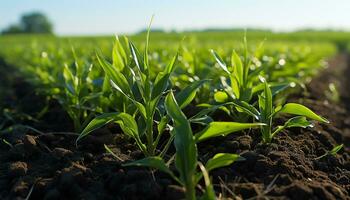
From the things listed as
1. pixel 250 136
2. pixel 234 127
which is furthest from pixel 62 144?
pixel 234 127

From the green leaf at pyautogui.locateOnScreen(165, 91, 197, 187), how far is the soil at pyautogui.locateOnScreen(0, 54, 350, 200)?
15 cm

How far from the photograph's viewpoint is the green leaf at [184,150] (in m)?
1.65

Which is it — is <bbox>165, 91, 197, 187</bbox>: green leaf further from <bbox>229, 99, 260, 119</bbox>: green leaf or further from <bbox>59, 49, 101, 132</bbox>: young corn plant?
<bbox>59, 49, 101, 132</bbox>: young corn plant

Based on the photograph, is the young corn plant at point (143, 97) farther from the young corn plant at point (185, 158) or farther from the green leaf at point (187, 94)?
the young corn plant at point (185, 158)

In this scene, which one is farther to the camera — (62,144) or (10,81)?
(10,81)

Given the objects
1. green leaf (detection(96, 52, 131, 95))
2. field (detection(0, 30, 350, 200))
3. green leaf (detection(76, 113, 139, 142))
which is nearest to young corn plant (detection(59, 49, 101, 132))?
field (detection(0, 30, 350, 200))

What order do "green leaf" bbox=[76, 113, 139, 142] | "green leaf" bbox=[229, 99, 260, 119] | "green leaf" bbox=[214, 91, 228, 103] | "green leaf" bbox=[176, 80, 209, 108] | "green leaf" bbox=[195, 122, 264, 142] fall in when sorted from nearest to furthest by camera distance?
"green leaf" bbox=[195, 122, 264, 142] < "green leaf" bbox=[76, 113, 139, 142] < "green leaf" bbox=[176, 80, 209, 108] < "green leaf" bbox=[229, 99, 260, 119] < "green leaf" bbox=[214, 91, 228, 103]

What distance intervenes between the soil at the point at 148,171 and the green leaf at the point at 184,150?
0.15m

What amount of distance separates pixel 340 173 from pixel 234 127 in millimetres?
795

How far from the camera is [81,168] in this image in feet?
6.81

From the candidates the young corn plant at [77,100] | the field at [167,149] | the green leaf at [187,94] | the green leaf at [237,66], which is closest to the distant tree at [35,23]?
the young corn plant at [77,100]

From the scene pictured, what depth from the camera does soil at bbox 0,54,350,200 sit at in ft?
6.10

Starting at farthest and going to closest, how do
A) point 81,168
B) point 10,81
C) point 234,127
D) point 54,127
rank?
point 10,81
point 54,127
point 81,168
point 234,127

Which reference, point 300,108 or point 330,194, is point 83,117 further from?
point 330,194
